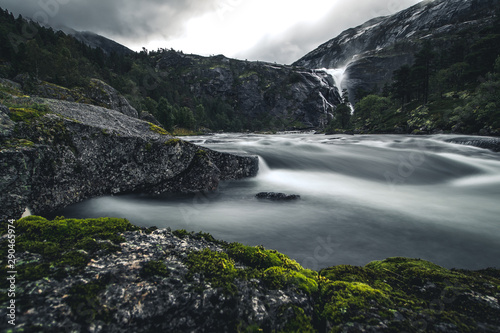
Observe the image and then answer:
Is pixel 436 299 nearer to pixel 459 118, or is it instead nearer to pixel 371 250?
pixel 371 250

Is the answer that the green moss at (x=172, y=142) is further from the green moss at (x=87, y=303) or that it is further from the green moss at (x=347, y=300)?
the green moss at (x=347, y=300)

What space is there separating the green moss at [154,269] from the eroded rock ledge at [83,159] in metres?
5.56

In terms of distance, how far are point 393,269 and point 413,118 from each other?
57.4m

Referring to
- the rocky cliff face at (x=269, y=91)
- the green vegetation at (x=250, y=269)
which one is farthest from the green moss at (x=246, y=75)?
the green vegetation at (x=250, y=269)

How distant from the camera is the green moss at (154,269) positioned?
9.73 feet

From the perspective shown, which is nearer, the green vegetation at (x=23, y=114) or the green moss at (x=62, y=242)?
the green moss at (x=62, y=242)

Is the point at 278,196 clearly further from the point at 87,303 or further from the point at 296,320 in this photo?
the point at 87,303

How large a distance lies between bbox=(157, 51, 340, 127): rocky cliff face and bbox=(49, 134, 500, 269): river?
156m

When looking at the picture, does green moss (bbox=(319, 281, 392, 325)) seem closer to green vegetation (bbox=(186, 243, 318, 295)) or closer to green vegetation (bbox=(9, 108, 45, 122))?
green vegetation (bbox=(186, 243, 318, 295))

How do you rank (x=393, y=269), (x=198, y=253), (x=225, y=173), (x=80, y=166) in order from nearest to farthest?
(x=198, y=253) < (x=393, y=269) < (x=80, y=166) < (x=225, y=173)

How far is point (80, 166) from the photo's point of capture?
8406 millimetres

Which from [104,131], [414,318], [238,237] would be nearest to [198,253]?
[414,318]

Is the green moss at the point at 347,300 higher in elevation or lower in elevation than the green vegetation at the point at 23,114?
lower

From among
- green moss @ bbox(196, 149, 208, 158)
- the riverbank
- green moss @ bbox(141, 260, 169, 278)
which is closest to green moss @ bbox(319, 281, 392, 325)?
the riverbank
